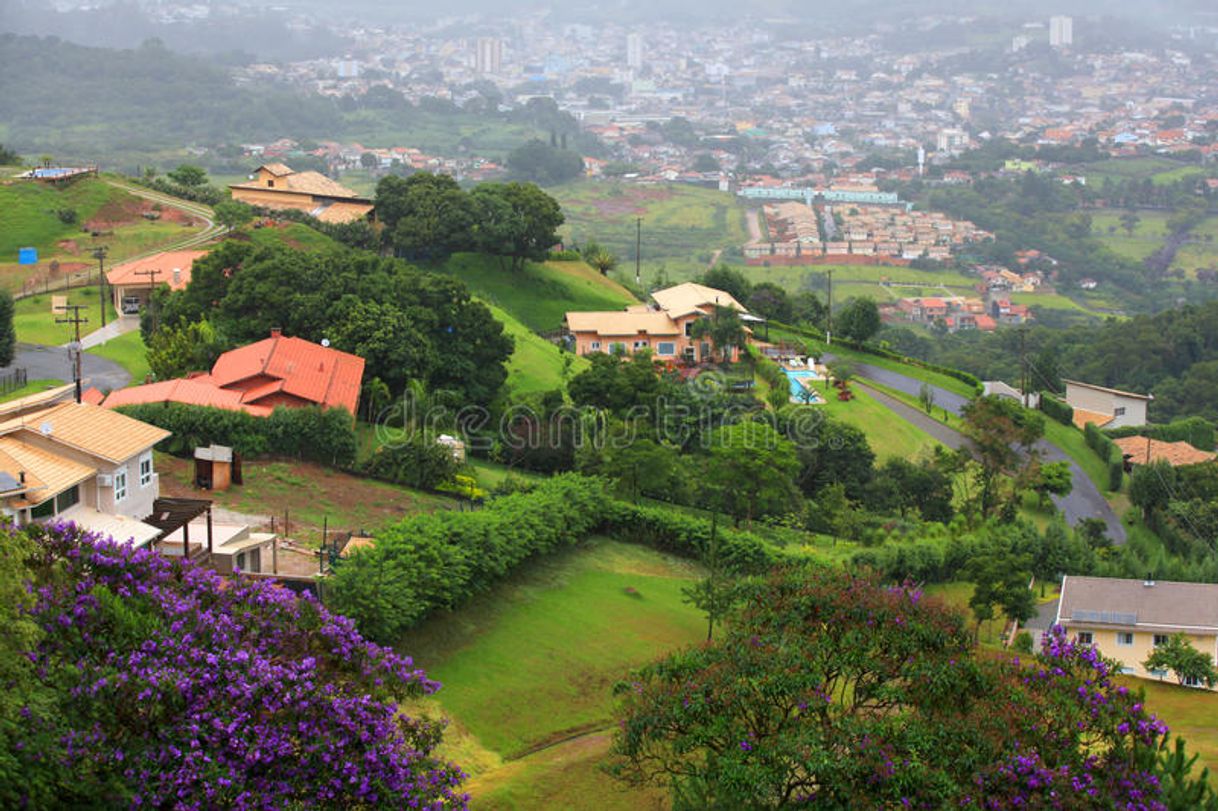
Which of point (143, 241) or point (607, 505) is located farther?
point (143, 241)

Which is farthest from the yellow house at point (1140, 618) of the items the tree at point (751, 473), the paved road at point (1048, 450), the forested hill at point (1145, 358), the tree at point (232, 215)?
the forested hill at point (1145, 358)

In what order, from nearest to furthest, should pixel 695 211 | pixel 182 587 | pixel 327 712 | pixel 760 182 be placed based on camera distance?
pixel 327 712, pixel 182 587, pixel 695 211, pixel 760 182

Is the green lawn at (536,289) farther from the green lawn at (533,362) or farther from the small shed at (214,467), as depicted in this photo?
the small shed at (214,467)

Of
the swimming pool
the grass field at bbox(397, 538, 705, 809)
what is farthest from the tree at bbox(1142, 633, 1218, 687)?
the swimming pool

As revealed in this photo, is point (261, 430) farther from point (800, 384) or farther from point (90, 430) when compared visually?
point (800, 384)

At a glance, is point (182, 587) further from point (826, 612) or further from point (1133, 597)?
point (1133, 597)

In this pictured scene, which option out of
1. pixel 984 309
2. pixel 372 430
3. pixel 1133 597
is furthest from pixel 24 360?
pixel 984 309

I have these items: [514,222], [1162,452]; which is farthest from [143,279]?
A: [1162,452]
